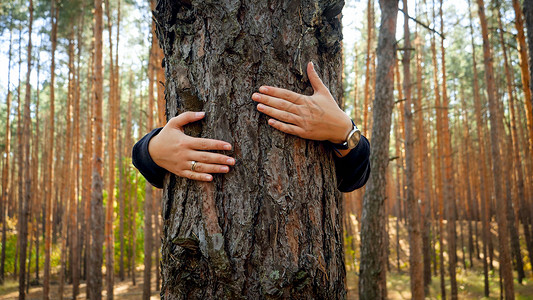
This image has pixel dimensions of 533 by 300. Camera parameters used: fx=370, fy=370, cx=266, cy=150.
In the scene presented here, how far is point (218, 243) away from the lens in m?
1.10

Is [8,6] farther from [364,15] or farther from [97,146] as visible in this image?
[364,15]

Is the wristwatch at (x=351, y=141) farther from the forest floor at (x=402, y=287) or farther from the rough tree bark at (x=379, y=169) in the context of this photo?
the forest floor at (x=402, y=287)

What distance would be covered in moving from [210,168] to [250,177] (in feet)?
0.41

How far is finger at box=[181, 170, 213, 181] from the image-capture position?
1146mm

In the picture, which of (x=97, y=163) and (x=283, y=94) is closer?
(x=283, y=94)

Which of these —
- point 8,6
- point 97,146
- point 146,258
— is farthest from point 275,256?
point 8,6

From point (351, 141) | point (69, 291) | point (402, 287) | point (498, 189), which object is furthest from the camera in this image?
point (69, 291)

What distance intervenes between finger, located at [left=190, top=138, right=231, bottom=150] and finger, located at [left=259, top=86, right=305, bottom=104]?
21 cm

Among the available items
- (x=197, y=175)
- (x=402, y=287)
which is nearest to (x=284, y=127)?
(x=197, y=175)

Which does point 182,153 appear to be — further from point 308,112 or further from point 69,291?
point 69,291

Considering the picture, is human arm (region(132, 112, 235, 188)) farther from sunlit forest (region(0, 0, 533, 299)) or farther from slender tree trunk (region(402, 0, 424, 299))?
slender tree trunk (region(402, 0, 424, 299))

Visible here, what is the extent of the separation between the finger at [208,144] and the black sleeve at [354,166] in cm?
44

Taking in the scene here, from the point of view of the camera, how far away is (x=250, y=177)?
1.14m

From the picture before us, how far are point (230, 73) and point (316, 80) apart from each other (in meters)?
0.28
